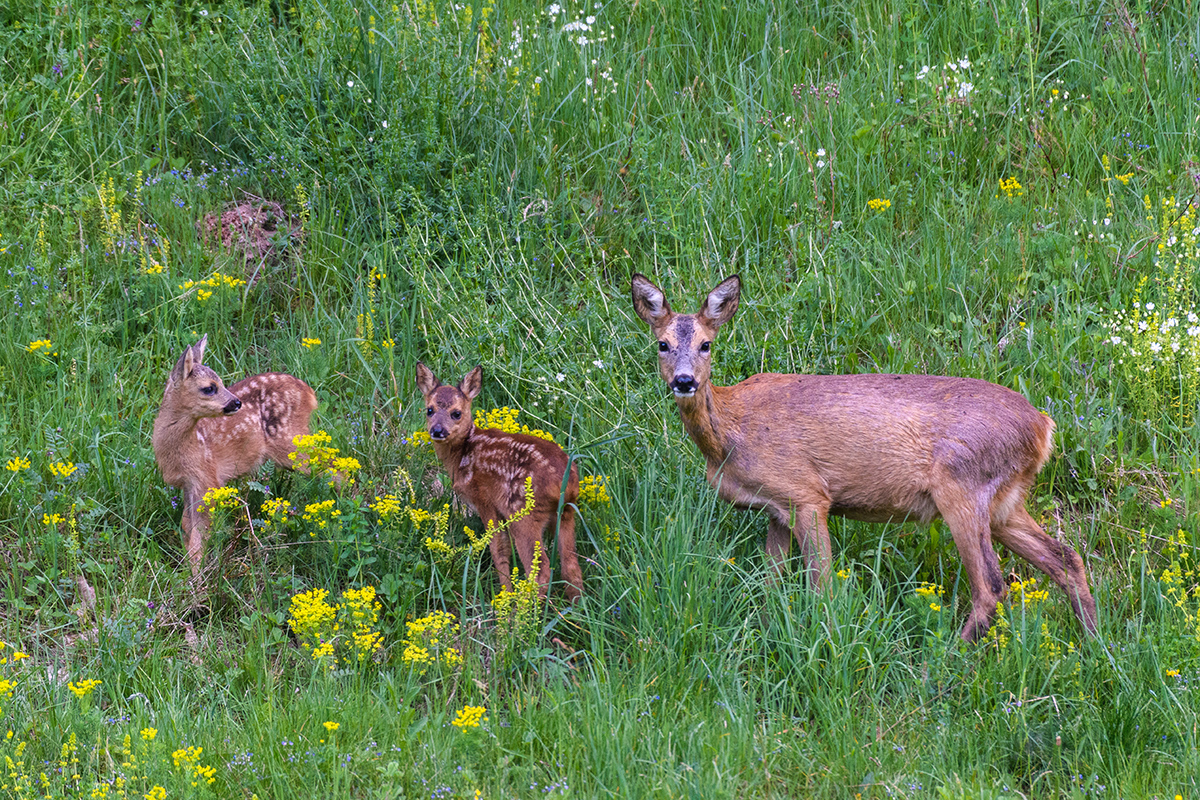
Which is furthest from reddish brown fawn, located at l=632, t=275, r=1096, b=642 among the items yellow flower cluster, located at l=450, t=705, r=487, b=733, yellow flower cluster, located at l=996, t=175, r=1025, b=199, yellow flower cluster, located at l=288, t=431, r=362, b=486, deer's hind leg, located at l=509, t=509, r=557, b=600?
yellow flower cluster, located at l=996, t=175, r=1025, b=199

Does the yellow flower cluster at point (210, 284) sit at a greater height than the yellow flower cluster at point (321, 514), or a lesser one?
greater

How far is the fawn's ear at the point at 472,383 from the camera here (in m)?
6.58

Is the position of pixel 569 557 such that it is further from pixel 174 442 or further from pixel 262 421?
pixel 174 442

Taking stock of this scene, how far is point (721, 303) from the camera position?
6.16m

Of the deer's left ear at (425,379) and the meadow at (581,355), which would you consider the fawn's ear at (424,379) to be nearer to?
the deer's left ear at (425,379)

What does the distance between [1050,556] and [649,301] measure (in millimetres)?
2172

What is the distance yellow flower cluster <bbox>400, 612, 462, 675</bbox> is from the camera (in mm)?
5121

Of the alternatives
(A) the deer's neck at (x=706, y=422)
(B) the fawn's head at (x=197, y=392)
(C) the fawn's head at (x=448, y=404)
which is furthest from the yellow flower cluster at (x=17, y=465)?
(A) the deer's neck at (x=706, y=422)

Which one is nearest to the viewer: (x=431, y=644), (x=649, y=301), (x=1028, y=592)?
(x=431, y=644)

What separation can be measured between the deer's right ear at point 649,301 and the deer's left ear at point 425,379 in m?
1.16

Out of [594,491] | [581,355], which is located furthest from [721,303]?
[594,491]

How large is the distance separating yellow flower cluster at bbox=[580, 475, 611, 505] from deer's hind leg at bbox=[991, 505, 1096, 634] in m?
1.79

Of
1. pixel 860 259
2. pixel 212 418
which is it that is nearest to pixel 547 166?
pixel 860 259

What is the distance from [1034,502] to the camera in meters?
6.34
